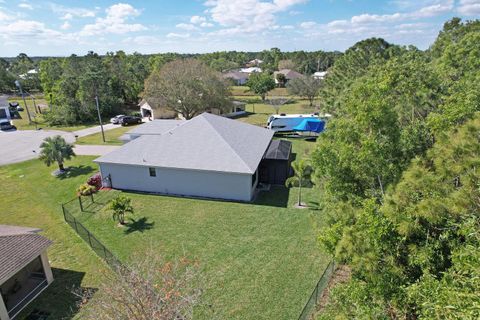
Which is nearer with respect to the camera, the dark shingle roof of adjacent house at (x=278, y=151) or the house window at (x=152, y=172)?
the house window at (x=152, y=172)

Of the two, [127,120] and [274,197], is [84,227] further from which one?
[127,120]

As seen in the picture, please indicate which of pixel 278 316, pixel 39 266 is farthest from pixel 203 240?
pixel 39 266

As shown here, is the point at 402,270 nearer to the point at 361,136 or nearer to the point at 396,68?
the point at 361,136

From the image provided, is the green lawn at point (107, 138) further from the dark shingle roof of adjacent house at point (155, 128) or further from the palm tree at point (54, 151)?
the palm tree at point (54, 151)

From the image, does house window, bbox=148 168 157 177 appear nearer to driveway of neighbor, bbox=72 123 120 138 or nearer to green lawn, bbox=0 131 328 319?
green lawn, bbox=0 131 328 319

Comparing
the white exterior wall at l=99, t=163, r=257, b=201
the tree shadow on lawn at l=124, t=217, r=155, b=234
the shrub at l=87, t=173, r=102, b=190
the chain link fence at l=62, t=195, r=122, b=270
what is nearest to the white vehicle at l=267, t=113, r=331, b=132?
the white exterior wall at l=99, t=163, r=257, b=201

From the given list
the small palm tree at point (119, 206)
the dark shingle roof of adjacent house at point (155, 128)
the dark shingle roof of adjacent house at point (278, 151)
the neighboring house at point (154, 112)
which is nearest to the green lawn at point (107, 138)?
the dark shingle roof of adjacent house at point (155, 128)

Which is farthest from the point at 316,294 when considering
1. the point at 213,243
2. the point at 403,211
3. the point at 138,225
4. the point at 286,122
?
the point at 286,122
